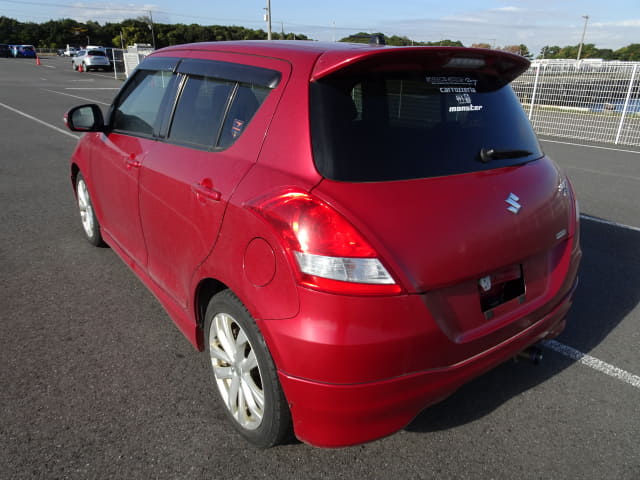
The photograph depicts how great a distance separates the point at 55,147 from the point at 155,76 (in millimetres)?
7617

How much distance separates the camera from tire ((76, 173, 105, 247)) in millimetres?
4285

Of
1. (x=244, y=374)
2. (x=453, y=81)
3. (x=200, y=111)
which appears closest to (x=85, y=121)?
(x=200, y=111)

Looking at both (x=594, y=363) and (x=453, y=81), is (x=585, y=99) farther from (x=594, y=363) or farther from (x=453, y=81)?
(x=453, y=81)

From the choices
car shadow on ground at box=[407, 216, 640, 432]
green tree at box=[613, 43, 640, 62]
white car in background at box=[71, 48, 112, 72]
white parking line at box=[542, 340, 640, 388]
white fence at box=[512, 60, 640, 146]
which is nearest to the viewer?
car shadow on ground at box=[407, 216, 640, 432]

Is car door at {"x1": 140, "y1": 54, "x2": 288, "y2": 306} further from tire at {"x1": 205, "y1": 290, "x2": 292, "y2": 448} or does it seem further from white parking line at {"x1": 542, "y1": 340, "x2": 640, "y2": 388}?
white parking line at {"x1": 542, "y1": 340, "x2": 640, "y2": 388}

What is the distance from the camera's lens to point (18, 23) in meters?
90.1

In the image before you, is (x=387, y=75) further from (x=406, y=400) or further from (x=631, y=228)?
(x=631, y=228)

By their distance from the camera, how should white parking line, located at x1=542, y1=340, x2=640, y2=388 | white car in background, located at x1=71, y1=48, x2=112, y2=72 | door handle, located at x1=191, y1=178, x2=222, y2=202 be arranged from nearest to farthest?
door handle, located at x1=191, y1=178, x2=222, y2=202 → white parking line, located at x1=542, y1=340, x2=640, y2=388 → white car in background, located at x1=71, y1=48, x2=112, y2=72

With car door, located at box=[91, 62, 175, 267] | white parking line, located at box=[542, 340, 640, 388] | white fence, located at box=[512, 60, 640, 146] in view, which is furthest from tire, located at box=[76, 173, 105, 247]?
white fence, located at box=[512, 60, 640, 146]

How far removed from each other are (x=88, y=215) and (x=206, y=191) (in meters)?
2.74

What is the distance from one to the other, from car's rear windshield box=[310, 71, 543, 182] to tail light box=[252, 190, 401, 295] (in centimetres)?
21

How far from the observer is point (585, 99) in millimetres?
11305

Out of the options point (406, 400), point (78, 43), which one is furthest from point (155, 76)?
point (78, 43)

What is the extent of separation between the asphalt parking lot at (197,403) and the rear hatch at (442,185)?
0.68m
